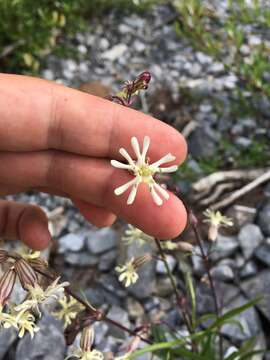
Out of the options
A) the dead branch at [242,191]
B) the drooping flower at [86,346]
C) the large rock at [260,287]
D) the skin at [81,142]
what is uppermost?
the skin at [81,142]

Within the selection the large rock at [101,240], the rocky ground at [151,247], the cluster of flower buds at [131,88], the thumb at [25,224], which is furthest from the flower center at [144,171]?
the large rock at [101,240]

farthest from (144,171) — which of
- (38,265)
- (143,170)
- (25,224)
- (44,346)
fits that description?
(44,346)

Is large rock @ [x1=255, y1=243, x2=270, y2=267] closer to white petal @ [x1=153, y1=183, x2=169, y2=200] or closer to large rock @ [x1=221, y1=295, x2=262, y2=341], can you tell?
large rock @ [x1=221, y1=295, x2=262, y2=341]

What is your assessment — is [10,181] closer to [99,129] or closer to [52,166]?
[52,166]

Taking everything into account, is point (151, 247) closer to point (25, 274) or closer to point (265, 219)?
point (265, 219)

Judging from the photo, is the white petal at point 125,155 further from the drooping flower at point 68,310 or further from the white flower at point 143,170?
the drooping flower at point 68,310

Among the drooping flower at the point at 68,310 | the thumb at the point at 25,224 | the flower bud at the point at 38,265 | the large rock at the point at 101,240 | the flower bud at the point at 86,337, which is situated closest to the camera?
the flower bud at the point at 38,265

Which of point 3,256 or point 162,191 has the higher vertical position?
point 162,191
